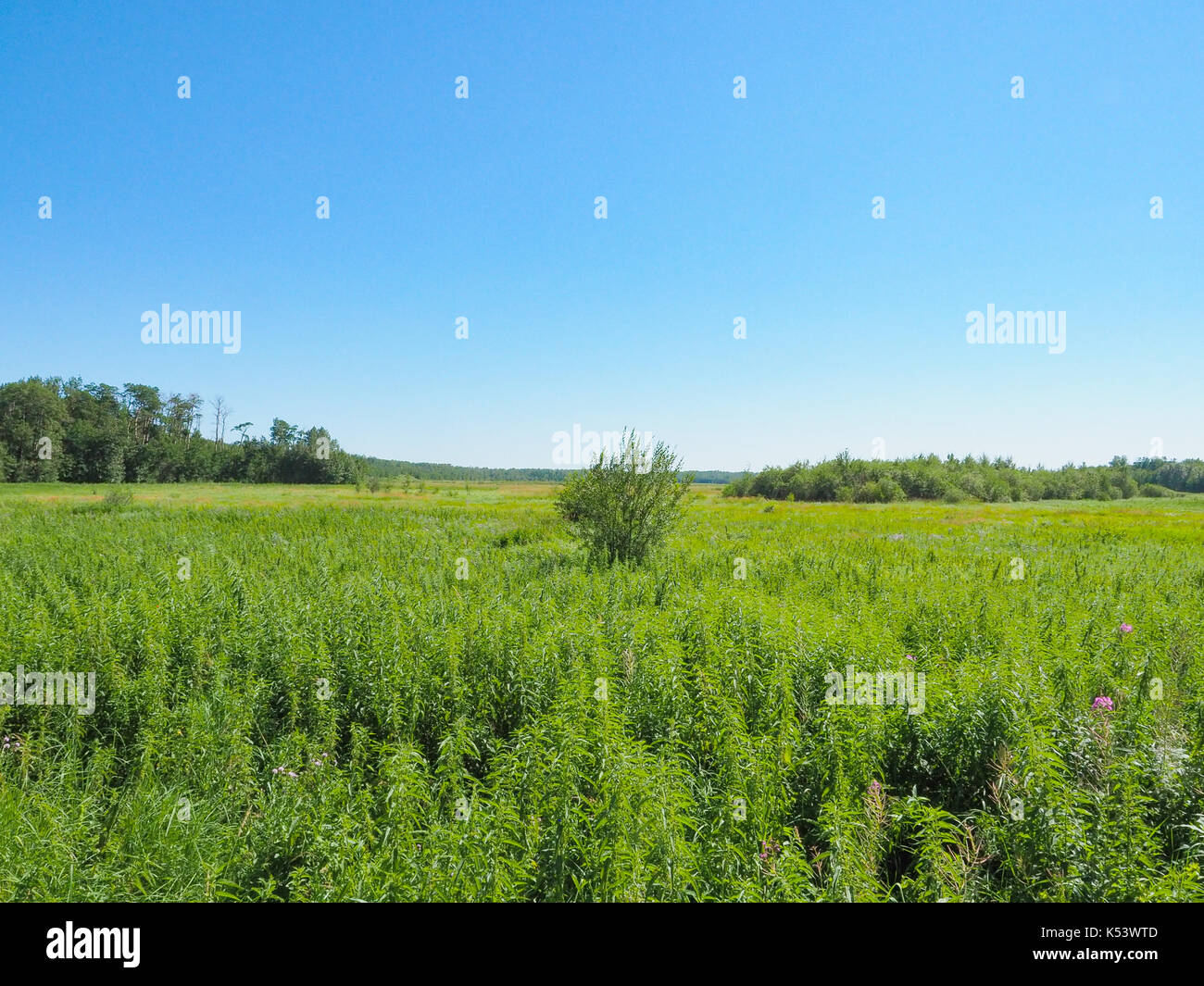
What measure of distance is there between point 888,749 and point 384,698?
4954mm

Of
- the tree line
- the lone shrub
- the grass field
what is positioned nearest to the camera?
the grass field

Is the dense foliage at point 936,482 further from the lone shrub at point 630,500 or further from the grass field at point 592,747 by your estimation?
the grass field at point 592,747

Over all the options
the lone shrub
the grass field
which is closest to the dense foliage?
the lone shrub

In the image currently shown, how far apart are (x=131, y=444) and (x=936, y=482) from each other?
→ 108996mm

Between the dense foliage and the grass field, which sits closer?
the grass field

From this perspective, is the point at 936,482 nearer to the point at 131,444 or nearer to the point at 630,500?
the point at 630,500

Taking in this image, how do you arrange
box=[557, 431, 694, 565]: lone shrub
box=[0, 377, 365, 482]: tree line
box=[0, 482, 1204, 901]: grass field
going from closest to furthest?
1. box=[0, 482, 1204, 901]: grass field
2. box=[557, 431, 694, 565]: lone shrub
3. box=[0, 377, 365, 482]: tree line

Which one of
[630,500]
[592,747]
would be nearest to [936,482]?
[630,500]

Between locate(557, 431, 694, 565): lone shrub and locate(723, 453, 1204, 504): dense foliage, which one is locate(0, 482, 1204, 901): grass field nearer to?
locate(557, 431, 694, 565): lone shrub

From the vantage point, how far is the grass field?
10.5 ft

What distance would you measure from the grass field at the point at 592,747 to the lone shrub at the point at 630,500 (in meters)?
4.95

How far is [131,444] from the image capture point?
7119 cm

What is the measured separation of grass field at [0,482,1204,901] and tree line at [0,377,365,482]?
5969 cm

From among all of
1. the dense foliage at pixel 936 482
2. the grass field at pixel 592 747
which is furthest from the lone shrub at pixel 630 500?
the dense foliage at pixel 936 482
